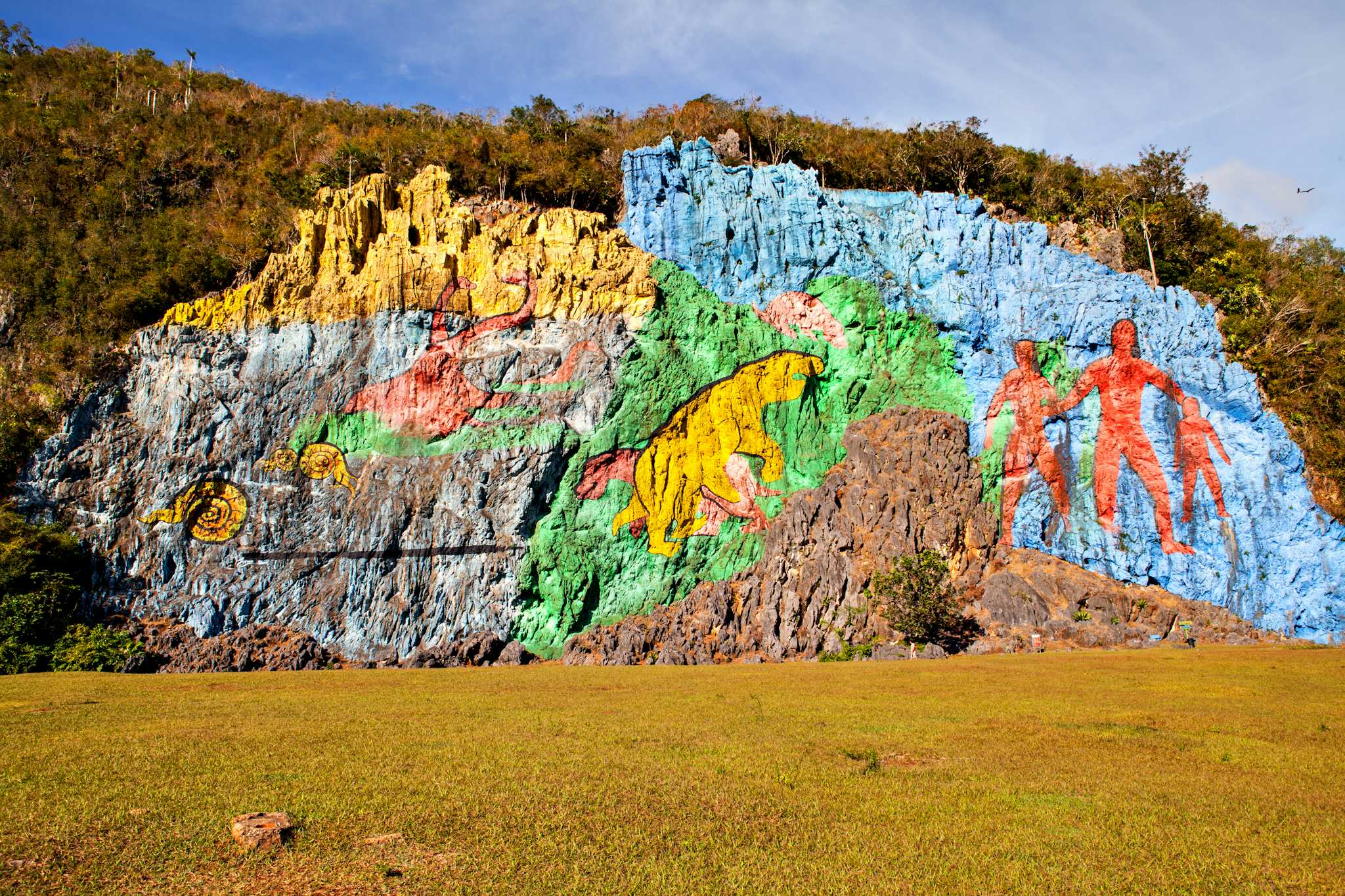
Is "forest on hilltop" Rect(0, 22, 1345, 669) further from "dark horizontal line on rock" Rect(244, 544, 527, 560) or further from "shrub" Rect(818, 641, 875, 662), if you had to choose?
"shrub" Rect(818, 641, 875, 662)

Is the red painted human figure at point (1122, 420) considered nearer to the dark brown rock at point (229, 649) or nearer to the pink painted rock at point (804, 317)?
the pink painted rock at point (804, 317)

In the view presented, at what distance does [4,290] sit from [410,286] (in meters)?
15.2

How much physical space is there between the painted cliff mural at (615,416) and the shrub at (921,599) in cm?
445

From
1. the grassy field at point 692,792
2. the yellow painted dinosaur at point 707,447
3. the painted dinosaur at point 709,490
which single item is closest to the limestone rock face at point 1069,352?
the yellow painted dinosaur at point 707,447

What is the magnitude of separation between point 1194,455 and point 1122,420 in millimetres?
2318

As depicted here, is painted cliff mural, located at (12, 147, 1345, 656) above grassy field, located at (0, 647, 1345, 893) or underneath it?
above

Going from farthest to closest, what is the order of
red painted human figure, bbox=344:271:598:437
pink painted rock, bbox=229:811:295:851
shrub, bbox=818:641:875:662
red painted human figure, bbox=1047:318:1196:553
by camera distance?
red painted human figure, bbox=344:271:598:437, red painted human figure, bbox=1047:318:1196:553, shrub, bbox=818:641:875:662, pink painted rock, bbox=229:811:295:851

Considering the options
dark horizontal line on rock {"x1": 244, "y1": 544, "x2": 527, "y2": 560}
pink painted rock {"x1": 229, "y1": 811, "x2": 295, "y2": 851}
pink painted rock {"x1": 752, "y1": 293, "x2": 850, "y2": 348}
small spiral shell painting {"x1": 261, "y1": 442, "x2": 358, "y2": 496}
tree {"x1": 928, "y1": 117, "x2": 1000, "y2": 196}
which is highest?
tree {"x1": 928, "y1": 117, "x2": 1000, "y2": 196}

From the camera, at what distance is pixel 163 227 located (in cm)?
3228

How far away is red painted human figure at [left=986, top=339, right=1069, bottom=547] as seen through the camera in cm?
2742

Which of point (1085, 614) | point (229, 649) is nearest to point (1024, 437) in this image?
point (1085, 614)

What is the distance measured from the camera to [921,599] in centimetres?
2322

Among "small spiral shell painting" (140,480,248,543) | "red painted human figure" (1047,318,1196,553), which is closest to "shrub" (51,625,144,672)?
"small spiral shell painting" (140,480,248,543)

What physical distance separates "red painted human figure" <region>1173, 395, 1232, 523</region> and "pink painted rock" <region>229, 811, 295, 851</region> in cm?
2716
